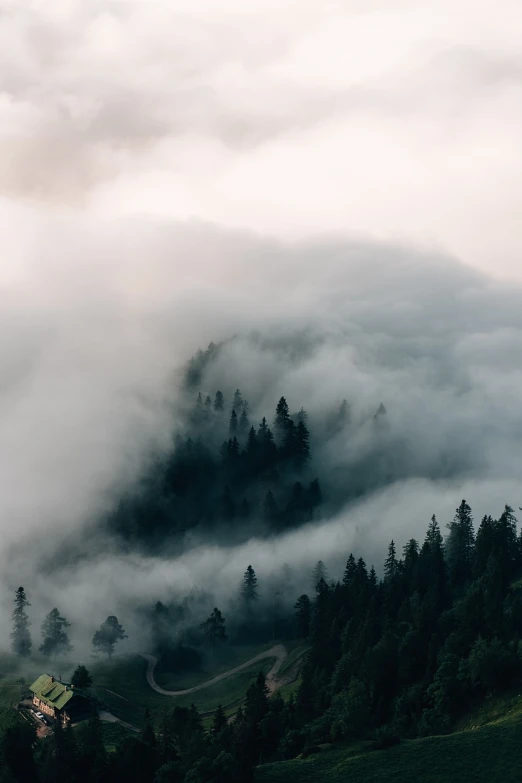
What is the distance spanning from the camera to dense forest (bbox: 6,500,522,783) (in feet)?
396

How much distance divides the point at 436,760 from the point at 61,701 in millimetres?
91768

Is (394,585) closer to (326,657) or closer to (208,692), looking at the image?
(326,657)

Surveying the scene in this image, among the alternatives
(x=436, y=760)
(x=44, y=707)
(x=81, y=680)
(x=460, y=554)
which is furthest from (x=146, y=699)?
(x=436, y=760)

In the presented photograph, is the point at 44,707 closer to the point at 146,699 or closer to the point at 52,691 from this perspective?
the point at 52,691

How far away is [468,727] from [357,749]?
54.5ft

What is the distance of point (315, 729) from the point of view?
13138 cm

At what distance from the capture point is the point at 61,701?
577 ft

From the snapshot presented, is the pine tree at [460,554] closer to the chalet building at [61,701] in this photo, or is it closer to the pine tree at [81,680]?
the pine tree at [81,680]

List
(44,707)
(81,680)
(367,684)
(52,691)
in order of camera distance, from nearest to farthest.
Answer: (367,684)
(44,707)
(52,691)
(81,680)

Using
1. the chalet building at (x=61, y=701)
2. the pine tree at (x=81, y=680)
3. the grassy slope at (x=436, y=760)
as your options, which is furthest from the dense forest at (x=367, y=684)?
the pine tree at (x=81, y=680)

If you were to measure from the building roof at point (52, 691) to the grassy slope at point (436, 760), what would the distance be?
69823 mm

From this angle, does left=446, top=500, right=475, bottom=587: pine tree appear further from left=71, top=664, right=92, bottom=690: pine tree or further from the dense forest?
left=71, top=664, right=92, bottom=690: pine tree

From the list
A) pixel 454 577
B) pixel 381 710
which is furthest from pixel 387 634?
pixel 454 577

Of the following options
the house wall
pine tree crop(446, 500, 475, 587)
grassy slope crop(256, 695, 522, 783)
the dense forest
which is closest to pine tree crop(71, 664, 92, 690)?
the house wall
